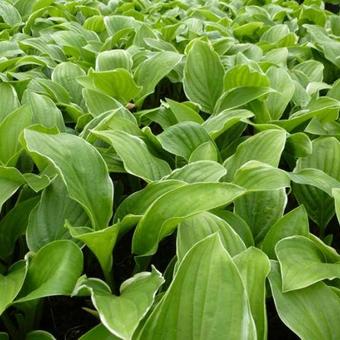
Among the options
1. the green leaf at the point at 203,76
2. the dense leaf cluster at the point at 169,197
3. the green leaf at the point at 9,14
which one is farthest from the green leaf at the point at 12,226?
the green leaf at the point at 9,14

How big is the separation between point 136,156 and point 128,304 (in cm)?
35

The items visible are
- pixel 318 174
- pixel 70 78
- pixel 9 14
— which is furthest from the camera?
pixel 9 14

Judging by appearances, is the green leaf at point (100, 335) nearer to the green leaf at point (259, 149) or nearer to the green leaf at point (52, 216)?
the green leaf at point (52, 216)

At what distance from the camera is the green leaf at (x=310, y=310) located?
744mm

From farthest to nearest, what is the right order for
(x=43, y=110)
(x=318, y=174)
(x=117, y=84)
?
1. (x=117, y=84)
2. (x=43, y=110)
3. (x=318, y=174)

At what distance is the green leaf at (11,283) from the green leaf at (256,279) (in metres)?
0.32

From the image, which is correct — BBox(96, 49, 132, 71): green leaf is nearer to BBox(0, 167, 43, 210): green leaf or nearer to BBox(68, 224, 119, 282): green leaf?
BBox(0, 167, 43, 210): green leaf

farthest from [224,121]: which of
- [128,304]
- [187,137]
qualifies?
[128,304]

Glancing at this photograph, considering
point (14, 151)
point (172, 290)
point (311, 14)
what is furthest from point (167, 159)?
point (311, 14)

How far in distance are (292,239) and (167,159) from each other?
1.18 feet

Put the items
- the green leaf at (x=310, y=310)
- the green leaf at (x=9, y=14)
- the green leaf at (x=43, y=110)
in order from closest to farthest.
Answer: the green leaf at (x=310, y=310), the green leaf at (x=43, y=110), the green leaf at (x=9, y=14)

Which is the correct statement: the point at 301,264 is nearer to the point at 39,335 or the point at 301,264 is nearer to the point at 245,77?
the point at 39,335

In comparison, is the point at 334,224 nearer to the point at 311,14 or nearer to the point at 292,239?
the point at 292,239

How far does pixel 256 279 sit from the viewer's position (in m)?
0.74
